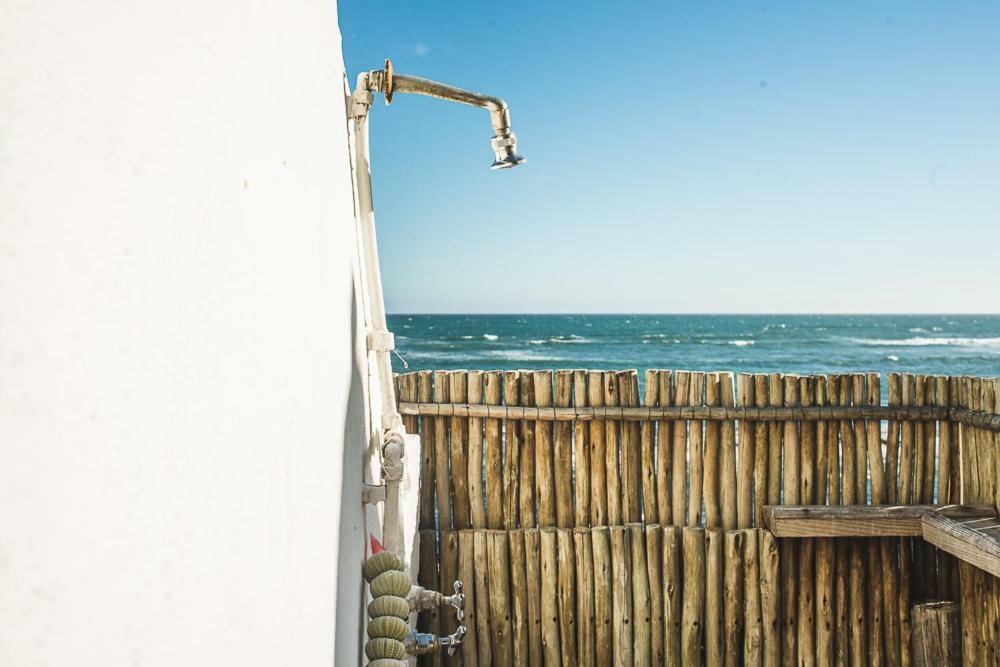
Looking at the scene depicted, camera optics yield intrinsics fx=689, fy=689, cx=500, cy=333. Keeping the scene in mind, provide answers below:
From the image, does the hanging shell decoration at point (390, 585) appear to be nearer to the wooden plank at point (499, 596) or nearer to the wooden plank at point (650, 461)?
Result: the wooden plank at point (499, 596)

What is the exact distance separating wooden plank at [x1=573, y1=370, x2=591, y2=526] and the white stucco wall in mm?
2790

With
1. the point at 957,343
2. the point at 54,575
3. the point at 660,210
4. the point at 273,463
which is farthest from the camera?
the point at 660,210

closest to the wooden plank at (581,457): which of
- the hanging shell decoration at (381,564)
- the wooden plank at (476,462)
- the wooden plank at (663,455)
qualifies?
the wooden plank at (663,455)

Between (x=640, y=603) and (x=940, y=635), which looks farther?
(x=640, y=603)

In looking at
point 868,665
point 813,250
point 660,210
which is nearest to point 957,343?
point 813,250

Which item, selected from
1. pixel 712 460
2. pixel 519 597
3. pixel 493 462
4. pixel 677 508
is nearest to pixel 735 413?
pixel 712 460

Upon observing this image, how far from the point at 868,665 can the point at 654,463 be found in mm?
1638

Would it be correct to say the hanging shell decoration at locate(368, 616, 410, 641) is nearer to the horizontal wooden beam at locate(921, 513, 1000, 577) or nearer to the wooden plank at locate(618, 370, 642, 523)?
the wooden plank at locate(618, 370, 642, 523)

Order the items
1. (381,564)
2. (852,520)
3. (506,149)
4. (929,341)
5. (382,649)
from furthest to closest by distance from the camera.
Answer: (929,341) < (852,520) < (506,149) < (381,564) < (382,649)

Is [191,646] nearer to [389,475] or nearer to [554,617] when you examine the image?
[389,475]

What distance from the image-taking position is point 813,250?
2098 inches

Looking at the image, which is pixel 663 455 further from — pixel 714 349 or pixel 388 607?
pixel 714 349

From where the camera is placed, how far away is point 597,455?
3.93 m

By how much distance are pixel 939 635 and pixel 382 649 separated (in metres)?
3.28
